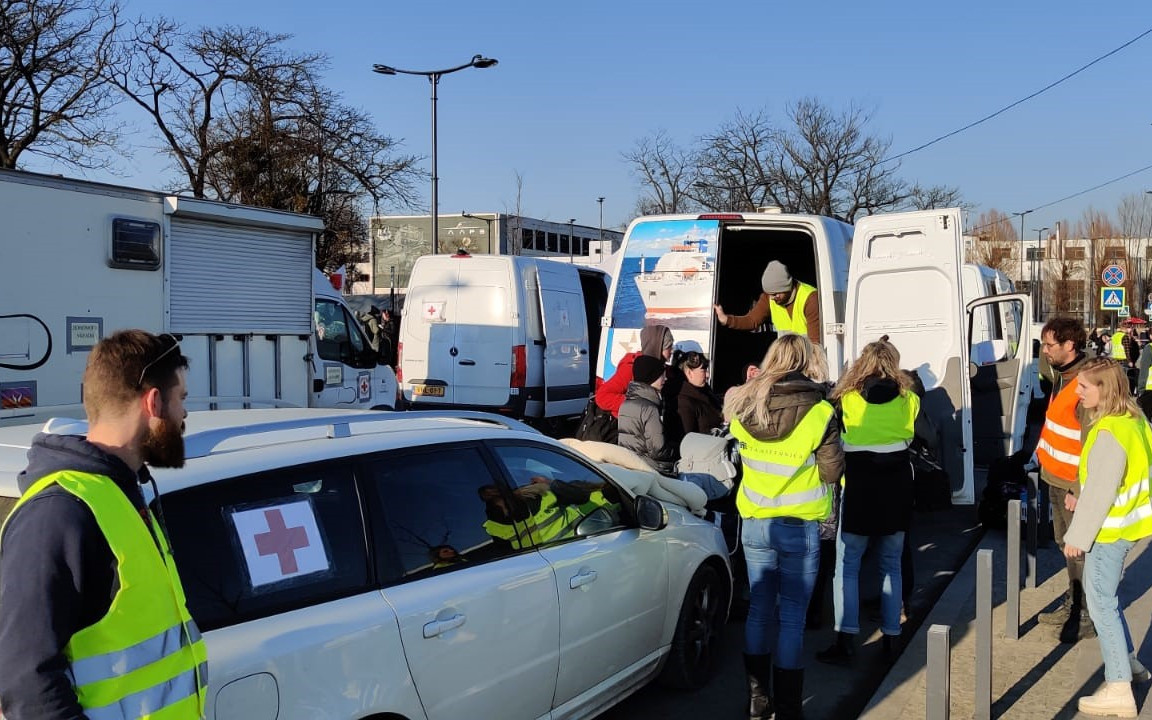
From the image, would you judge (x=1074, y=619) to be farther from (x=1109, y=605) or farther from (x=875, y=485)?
(x=875, y=485)

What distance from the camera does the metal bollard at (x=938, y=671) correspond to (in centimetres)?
362

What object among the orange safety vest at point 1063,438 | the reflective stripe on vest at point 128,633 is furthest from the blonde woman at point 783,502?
the reflective stripe on vest at point 128,633

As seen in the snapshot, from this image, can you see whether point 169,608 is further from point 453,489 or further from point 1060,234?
point 1060,234

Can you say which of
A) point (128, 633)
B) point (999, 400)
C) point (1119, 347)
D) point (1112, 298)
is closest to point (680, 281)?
point (999, 400)

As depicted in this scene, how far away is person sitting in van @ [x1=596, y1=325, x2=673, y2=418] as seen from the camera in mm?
7848

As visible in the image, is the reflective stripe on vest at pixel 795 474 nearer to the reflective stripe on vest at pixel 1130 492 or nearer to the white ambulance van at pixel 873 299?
the reflective stripe on vest at pixel 1130 492

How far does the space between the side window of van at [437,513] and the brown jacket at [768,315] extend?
535cm

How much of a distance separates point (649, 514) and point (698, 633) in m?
0.98

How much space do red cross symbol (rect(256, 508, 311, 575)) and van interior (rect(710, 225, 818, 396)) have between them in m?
7.31

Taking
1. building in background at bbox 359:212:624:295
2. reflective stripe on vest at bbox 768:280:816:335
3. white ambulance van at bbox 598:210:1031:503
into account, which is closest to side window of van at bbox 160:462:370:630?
white ambulance van at bbox 598:210:1031:503

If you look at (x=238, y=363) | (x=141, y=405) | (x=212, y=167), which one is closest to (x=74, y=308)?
(x=238, y=363)

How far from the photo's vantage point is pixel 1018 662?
5438 mm

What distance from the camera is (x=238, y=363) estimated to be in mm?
8625

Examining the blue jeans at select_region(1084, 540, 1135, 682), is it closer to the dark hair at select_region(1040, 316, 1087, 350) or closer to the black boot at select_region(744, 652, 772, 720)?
the black boot at select_region(744, 652, 772, 720)
